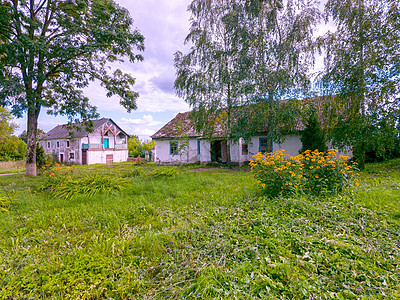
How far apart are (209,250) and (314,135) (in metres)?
10.7

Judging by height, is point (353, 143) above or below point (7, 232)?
above

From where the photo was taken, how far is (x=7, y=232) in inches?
134

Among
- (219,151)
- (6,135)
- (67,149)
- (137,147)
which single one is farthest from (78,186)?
(137,147)

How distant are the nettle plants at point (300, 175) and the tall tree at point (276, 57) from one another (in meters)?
5.82

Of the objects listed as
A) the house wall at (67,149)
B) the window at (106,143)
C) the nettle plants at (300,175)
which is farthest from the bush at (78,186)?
the window at (106,143)

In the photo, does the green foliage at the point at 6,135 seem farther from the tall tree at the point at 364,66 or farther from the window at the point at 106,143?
the tall tree at the point at 364,66

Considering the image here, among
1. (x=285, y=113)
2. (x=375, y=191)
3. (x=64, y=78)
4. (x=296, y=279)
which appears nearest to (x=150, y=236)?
(x=296, y=279)

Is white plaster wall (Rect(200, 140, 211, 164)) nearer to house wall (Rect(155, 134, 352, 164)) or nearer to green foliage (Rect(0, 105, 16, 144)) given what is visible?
house wall (Rect(155, 134, 352, 164))

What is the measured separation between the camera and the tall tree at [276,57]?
1010 cm

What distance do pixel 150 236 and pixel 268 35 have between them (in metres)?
12.2

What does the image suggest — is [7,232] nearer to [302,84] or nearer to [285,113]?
[285,113]

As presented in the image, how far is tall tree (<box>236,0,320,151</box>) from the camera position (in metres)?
10.1

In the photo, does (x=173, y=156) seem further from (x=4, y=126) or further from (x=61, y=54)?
(x=4, y=126)

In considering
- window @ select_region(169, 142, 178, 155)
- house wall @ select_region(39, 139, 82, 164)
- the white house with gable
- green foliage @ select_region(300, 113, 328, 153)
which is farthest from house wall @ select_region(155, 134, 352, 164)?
house wall @ select_region(39, 139, 82, 164)
